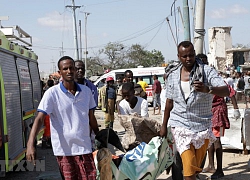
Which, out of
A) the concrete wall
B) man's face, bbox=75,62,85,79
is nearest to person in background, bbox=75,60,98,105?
man's face, bbox=75,62,85,79

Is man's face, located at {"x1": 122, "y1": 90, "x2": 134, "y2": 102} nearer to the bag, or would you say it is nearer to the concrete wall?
the bag

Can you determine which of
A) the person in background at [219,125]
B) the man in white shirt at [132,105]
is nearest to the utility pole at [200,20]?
the person in background at [219,125]

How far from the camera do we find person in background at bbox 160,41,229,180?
14.4 feet

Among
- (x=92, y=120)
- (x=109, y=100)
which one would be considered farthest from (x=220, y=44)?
(x=92, y=120)

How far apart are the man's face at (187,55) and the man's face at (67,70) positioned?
121 cm

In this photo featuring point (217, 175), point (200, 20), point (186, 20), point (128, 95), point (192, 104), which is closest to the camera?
point (192, 104)

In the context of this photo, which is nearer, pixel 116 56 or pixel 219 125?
pixel 219 125

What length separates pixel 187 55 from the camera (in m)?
4.39

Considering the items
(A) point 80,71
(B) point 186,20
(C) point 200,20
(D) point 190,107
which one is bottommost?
(D) point 190,107

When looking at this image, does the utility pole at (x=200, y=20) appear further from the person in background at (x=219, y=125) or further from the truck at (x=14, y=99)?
the truck at (x=14, y=99)

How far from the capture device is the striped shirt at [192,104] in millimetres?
4375

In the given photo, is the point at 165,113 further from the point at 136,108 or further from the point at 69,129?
the point at 69,129

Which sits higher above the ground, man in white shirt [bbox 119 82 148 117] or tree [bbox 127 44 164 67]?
tree [bbox 127 44 164 67]

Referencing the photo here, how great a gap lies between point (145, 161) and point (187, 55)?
4.40ft
